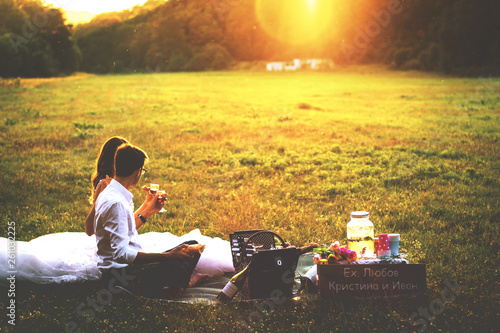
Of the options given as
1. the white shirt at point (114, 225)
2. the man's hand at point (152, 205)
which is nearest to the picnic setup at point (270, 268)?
the white shirt at point (114, 225)

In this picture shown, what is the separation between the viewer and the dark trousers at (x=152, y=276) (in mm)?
4715

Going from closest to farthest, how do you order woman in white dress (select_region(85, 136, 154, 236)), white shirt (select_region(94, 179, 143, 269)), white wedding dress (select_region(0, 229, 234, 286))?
white shirt (select_region(94, 179, 143, 269)), woman in white dress (select_region(85, 136, 154, 236)), white wedding dress (select_region(0, 229, 234, 286))

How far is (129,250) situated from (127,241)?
9 centimetres

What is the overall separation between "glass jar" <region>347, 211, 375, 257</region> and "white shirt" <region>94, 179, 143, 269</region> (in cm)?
239

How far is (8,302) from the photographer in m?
4.82

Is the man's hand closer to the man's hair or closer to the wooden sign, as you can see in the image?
the man's hair

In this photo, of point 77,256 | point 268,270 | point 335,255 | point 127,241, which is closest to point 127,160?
point 127,241

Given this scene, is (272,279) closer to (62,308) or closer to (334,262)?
(334,262)

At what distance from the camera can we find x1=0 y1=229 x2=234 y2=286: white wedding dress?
5.09 m

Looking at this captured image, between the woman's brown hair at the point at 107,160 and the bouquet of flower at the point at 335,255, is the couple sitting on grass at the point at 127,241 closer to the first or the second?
the woman's brown hair at the point at 107,160

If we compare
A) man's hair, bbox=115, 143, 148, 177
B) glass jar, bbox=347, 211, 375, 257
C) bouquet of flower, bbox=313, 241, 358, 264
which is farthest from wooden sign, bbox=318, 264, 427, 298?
man's hair, bbox=115, 143, 148, 177

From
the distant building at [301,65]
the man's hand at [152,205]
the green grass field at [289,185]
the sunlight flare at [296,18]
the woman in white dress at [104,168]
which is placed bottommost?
the green grass field at [289,185]

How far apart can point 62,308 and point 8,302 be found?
62 cm

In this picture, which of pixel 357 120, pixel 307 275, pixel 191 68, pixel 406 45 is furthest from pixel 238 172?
pixel 191 68
